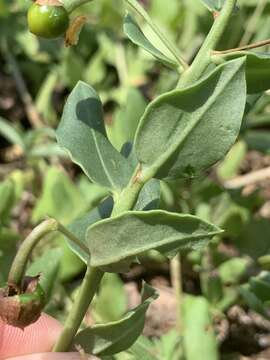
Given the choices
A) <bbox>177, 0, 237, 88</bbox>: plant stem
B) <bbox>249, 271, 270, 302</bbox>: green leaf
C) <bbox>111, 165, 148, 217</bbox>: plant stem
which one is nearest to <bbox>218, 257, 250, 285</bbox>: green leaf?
<bbox>249, 271, 270, 302</bbox>: green leaf

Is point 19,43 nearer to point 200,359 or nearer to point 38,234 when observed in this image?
point 200,359

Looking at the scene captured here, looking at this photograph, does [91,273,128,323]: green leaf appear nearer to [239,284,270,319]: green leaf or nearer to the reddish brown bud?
[239,284,270,319]: green leaf

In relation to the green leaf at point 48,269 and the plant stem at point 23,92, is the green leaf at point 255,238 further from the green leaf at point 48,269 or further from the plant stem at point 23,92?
the plant stem at point 23,92

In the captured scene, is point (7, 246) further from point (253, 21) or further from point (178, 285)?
point (253, 21)

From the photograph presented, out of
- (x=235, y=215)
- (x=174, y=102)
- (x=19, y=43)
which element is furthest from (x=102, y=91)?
(x=174, y=102)

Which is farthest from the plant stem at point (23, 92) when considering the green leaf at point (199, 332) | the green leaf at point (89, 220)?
the green leaf at point (89, 220)

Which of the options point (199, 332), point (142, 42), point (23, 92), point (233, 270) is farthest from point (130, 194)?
point (23, 92)
